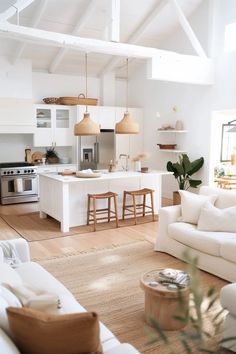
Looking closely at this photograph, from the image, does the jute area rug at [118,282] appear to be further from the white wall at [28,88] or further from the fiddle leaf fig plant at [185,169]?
the white wall at [28,88]

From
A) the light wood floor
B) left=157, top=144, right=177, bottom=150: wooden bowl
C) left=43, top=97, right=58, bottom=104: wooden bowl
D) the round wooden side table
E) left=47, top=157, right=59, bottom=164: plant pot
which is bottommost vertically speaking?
the light wood floor

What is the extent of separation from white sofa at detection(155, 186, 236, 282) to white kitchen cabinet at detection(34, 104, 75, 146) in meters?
4.42

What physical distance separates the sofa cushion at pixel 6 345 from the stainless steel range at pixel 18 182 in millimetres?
6116

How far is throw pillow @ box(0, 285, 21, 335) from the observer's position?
166 centimetres

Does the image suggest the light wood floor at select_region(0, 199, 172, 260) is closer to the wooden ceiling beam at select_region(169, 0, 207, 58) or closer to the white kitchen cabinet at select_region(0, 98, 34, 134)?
the white kitchen cabinet at select_region(0, 98, 34, 134)

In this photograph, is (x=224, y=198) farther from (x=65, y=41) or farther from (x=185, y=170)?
(x=65, y=41)

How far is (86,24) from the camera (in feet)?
22.4

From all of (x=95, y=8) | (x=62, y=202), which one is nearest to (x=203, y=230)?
(x=62, y=202)

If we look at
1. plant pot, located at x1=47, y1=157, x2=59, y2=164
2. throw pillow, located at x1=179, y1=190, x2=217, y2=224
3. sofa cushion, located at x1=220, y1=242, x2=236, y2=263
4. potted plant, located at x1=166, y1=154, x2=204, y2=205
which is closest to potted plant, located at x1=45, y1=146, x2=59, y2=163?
plant pot, located at x1=47, y1=157, x2=59, y2=164

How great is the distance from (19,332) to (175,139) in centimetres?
703

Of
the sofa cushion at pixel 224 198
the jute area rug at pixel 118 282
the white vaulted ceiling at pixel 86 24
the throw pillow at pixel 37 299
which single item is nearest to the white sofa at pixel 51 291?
the throw pillow at pixel 37 299

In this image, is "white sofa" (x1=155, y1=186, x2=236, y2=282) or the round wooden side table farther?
"white sofa" (x1=155, y1=186, x2=236, y2=282)

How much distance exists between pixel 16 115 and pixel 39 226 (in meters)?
2.94

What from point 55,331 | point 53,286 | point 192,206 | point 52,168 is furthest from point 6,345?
point 52,168
